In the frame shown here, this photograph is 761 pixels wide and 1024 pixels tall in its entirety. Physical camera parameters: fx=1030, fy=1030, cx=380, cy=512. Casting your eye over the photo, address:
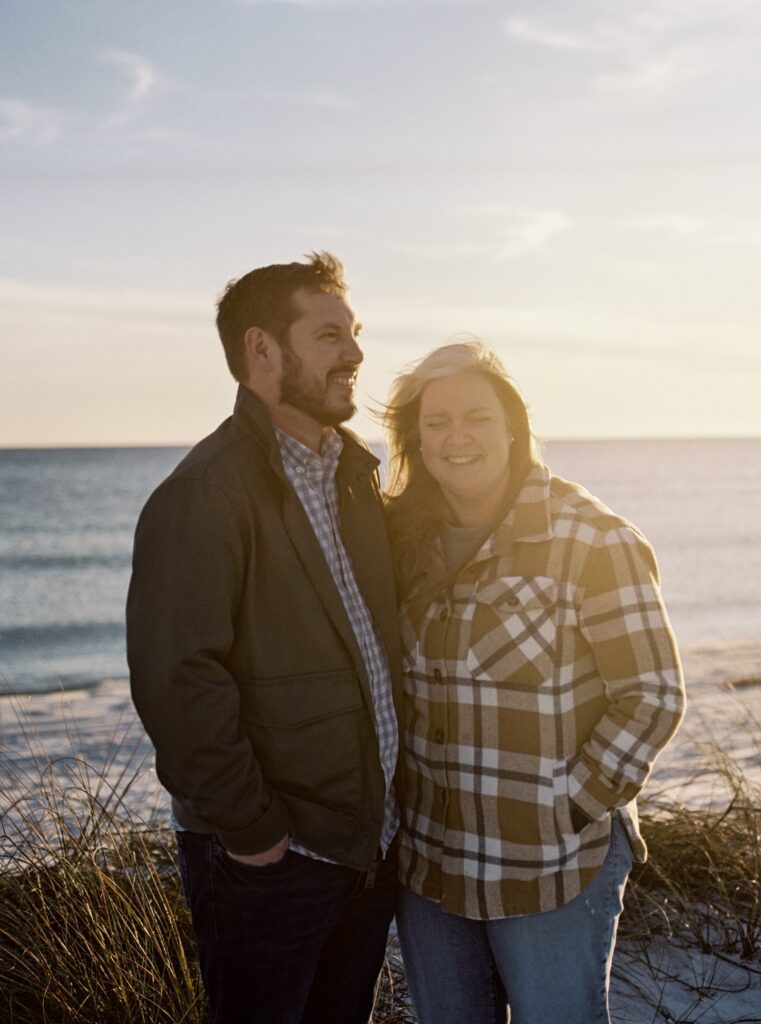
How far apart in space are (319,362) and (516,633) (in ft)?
3.02

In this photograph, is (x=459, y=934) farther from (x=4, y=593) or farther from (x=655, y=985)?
(x=4, y=593)

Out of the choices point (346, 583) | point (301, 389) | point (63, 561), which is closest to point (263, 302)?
point (301, 389)

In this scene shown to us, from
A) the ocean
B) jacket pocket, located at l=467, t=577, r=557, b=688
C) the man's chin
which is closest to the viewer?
jacket pocket, located at l=467, t=577, r=557, b=688

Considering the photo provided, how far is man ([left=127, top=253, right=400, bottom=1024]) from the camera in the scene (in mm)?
2439

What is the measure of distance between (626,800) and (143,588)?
1.32m

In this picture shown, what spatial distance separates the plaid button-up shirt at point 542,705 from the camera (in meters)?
2.58

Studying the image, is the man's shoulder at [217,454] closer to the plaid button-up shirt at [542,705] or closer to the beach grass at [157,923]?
the plaid button-up shirt at [542,705]

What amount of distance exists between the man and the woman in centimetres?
14

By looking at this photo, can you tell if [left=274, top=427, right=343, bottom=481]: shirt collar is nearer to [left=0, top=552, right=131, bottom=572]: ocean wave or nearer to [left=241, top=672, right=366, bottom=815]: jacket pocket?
[left=241, top=672, right=366, bottom=815]: jacket pocket

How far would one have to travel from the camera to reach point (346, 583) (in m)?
2.82

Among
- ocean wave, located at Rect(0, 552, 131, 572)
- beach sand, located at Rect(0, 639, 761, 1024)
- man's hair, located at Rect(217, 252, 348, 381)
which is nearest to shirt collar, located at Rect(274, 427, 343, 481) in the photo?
man's hair, located at Rect(217, 252, 348, 381)

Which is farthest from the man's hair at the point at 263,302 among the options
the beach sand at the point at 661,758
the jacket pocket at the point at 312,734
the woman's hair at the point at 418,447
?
the beach sand at the point at 661,758

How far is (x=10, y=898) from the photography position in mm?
3594

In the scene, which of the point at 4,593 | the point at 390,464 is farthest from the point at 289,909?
the point at 4,593
